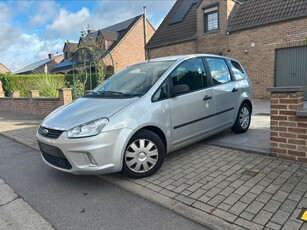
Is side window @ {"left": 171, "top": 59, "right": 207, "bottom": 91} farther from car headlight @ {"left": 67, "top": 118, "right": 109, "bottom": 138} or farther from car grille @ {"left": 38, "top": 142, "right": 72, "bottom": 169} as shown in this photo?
car grille @ {"left": 38, "top": 142, "right": 72, "bottom": 169}

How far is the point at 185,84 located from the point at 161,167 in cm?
136

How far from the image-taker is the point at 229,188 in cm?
304

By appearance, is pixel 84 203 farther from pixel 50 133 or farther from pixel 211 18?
pixel 211 18

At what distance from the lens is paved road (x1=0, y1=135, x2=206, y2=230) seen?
8.29 feet

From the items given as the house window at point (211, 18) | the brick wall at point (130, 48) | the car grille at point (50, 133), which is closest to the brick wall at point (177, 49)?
the house window at point (211, 18)

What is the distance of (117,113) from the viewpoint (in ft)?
10.6

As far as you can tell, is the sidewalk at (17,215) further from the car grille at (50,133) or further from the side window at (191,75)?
the side window at (191,75)

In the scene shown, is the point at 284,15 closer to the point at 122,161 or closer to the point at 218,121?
the point at 218,121

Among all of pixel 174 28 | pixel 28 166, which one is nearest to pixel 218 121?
pixel 28 166

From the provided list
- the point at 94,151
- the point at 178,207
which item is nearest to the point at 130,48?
the point at 94,151

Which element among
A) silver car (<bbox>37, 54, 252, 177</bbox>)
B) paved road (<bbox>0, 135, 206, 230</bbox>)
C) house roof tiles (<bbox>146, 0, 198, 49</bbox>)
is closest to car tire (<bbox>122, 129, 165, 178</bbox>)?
silver car (<bbox>37, 54, 252, 177</bbox>)

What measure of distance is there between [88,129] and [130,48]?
2311 cm

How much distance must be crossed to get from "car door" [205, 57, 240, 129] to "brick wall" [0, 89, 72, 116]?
17.9 ft

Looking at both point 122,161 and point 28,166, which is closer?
point 122,161
